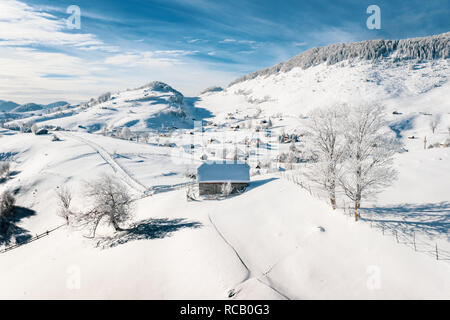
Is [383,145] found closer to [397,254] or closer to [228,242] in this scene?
[397,254]

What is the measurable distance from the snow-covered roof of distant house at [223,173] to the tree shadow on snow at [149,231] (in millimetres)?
11984

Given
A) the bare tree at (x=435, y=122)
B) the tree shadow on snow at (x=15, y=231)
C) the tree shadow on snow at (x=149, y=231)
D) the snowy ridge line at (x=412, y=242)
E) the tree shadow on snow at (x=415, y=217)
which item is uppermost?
the bare tree at (x=435, y=122)

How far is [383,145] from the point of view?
20125 millimetres

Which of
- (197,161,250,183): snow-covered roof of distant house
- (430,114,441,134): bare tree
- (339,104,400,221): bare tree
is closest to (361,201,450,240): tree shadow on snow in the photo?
(339,104,400,221): bare tree

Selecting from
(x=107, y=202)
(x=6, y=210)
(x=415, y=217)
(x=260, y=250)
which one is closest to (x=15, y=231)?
(x=6, y=210)

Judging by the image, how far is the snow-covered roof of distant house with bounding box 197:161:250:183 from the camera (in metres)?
38.6

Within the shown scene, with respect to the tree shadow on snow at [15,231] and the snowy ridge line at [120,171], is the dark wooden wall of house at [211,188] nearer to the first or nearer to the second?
the snowy ridge line at [120,171]

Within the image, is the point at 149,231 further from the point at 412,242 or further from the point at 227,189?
the point at 412,242

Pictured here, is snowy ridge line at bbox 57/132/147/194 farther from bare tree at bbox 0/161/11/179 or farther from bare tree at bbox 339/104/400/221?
bare tree at bbox 339/104/400/221

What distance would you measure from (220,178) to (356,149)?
75.0 ft

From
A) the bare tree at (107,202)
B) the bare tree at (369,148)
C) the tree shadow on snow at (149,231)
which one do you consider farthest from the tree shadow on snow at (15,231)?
the bare tree at (369,148)

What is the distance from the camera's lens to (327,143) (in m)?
23.9

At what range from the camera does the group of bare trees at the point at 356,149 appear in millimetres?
19750
